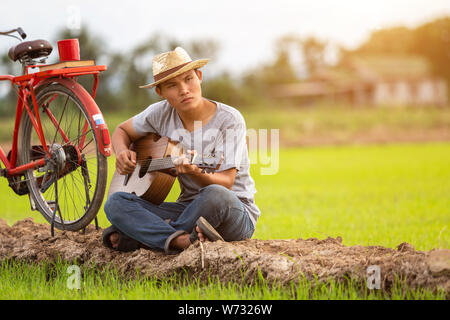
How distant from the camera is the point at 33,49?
487 cm

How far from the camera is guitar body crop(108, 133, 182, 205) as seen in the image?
14.1 ft

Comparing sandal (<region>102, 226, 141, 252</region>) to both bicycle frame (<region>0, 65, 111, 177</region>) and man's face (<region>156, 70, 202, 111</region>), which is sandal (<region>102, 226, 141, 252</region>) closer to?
bicycle frame (<region>0, 65, 111, 177</region>)

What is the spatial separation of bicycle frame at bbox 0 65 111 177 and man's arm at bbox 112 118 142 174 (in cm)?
14

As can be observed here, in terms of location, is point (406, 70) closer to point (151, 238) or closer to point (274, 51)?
point (274, 51)

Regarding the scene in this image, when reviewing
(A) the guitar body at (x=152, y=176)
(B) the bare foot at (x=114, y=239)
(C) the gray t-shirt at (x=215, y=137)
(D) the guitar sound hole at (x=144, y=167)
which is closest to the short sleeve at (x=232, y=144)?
(C) the gray t-shirt at (x=215, y=137)

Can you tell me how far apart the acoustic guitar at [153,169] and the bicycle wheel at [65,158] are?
0.28 m

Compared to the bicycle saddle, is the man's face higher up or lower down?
lower down

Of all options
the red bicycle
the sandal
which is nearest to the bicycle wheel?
the red bicycle

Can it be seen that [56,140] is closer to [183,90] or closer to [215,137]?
[183,90]

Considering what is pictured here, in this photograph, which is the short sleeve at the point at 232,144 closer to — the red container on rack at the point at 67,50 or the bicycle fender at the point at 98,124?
the bicycle fender at the point at 98,124

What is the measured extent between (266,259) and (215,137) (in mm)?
958

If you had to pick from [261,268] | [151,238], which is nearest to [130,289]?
[151,238]

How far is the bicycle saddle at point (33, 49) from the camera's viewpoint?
4871 mm

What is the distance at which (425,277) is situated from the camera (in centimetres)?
328
